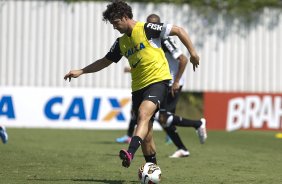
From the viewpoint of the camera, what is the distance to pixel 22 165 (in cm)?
1093

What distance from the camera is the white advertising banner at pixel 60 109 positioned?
21.8 metres

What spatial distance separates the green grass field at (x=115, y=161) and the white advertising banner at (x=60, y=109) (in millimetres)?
2907

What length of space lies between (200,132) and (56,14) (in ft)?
40.1

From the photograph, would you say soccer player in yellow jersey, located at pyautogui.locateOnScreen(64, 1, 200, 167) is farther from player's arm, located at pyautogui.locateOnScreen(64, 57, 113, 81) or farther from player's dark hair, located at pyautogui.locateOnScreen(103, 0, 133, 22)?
player's arm, located at pyautogui.locateOnScreen(64, 57, 113, 81)

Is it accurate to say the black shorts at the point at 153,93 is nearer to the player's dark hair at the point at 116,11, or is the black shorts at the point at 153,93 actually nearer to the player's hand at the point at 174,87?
the player's dark hair at the point at 116,11

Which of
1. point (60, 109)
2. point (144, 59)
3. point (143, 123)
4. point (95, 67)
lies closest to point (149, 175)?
point (143, 123)

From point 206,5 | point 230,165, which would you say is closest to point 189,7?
point 206,5

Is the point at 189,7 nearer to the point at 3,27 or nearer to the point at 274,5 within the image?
the point at 274,5

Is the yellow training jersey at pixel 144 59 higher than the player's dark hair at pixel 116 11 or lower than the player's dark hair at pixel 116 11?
lower

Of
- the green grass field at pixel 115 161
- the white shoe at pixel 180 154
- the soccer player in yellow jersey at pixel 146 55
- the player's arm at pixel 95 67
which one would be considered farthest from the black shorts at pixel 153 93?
the white shoe at pixel 180 154

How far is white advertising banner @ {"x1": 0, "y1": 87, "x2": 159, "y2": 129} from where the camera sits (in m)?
21.8

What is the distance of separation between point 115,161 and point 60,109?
10.0 metres

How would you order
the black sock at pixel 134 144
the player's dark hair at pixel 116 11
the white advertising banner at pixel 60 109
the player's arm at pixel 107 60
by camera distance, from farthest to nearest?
the white advertising banner at pixel 60 109
the player's arm at pixel 107 60
the player's dark hair at pixel 116 11
the black sock at pixel 134 144

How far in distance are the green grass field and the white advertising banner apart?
2.91 m
